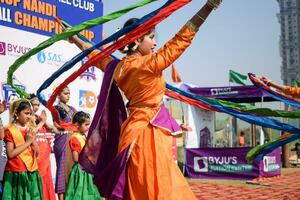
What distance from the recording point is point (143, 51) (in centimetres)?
319

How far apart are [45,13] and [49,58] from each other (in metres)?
0.67

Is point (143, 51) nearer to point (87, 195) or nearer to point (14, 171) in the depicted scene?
point (14, 171)

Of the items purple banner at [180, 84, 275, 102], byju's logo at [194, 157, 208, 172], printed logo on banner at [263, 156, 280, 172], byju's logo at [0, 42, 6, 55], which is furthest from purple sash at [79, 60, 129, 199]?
purple banner at [180, 84, 275, 102]

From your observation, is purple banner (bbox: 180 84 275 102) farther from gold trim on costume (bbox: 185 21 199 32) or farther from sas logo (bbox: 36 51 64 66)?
gold trim on costume (bbox: 185 21 199 32)

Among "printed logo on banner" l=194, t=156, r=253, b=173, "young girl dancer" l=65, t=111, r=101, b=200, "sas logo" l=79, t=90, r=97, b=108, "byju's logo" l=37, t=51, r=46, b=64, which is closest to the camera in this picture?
"young girl dancer" l=65, t=111, r=101, b=200

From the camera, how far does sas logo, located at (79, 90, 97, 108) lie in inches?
304

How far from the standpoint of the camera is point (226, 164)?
12.5 m

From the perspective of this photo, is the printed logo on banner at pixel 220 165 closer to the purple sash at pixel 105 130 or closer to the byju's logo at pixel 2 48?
the byju's logo at pixel 2 48

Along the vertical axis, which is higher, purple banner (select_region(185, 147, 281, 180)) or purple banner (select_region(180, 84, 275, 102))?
purple banner (select_region(180, 84, 275, 102))

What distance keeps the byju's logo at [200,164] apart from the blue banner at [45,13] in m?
5.75

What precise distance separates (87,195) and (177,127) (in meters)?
2.94

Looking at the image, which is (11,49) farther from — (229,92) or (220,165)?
(229,92)

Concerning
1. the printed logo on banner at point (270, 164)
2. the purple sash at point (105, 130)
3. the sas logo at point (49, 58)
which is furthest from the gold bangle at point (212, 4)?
the printed logo on banner at point (270, 164)

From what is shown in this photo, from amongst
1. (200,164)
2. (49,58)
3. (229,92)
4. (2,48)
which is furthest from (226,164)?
(2,48)
